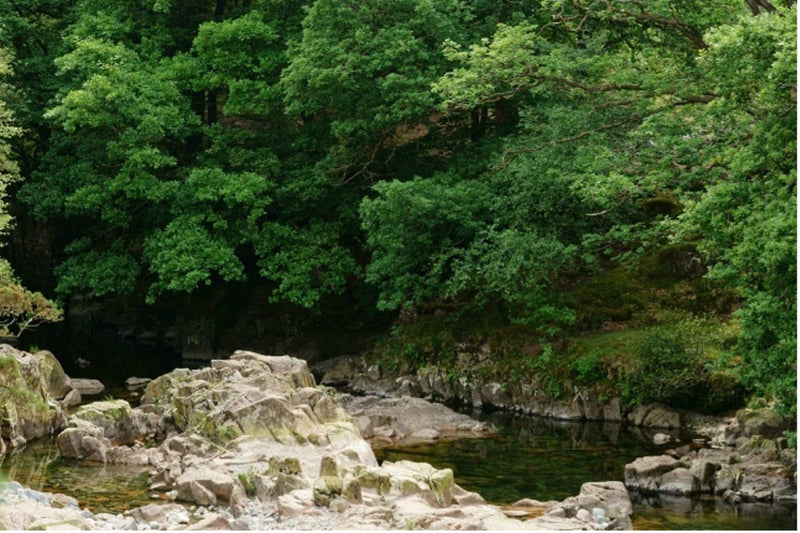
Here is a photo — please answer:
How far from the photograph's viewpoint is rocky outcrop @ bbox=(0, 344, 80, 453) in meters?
26.5

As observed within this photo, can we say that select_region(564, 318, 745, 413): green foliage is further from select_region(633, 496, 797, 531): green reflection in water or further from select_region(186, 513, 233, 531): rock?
select_region(186, 513, 233, 531): rock

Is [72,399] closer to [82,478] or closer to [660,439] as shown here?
[82,478]

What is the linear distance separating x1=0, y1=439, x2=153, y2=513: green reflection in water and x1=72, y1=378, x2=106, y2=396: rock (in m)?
8.58

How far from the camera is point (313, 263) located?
38750 millimetres

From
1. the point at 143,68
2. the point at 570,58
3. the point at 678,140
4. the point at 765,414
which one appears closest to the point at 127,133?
the point at 143,68

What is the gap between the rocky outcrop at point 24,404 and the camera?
87.0 feet

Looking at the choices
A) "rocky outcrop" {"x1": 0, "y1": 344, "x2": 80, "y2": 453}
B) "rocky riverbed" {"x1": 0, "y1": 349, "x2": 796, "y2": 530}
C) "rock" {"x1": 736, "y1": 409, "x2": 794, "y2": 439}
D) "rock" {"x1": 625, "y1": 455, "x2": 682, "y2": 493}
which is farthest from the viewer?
"rocky outcrop" {"x1": 0, "y1": 344, "x2": 80, "y2": 453}

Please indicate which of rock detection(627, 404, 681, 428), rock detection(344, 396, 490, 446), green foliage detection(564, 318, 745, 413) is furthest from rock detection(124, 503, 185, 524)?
green foliage detection(564, 318, 745, 413)

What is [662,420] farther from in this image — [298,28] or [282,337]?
[298,28]

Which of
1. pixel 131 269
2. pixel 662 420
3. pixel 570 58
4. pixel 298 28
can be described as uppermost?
pixel 298 28

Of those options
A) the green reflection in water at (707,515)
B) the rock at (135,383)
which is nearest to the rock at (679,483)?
the green reflection in water at (707,515)

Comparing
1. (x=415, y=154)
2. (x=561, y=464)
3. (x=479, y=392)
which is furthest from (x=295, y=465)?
(x=415, y=154)

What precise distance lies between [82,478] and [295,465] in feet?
16.9

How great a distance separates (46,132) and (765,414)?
32914mm
